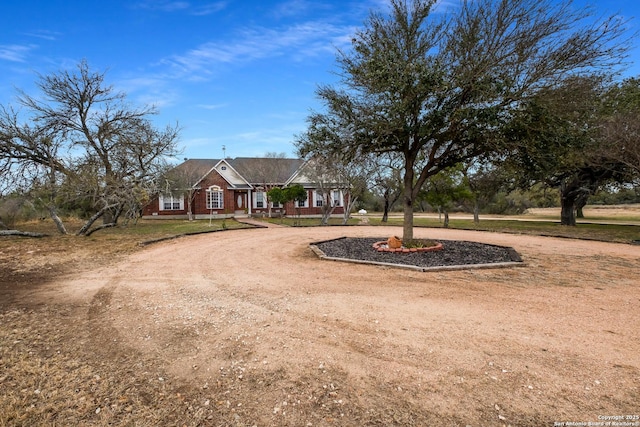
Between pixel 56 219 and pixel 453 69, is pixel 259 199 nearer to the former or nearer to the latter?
pixel 56 219

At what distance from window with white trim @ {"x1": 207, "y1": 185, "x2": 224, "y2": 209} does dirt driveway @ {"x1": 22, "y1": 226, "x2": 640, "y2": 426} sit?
22.4 metres

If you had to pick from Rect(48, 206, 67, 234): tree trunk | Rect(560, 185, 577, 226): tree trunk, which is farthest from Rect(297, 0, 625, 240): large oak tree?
Rect(560, 185, 577, 226): tree trunk

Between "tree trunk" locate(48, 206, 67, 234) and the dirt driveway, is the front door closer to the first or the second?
"tree trunk" locate(48, 206, 67, 234)

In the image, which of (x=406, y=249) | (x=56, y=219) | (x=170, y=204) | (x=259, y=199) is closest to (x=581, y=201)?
(x=406, y=249)

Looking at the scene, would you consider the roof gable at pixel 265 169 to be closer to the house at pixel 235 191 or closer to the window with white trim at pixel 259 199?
the house at pixel 235 191

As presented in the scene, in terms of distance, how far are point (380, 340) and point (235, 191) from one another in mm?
28444

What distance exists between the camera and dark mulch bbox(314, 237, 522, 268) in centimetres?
849

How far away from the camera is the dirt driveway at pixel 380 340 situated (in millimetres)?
2650

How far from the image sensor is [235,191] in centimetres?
3078

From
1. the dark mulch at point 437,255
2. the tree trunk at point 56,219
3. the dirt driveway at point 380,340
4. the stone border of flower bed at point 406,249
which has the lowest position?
the dirt driveway at point 380,340

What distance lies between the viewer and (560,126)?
8.62 meters

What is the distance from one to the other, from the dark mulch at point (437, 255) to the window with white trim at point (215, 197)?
20.2m

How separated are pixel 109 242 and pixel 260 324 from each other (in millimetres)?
10834

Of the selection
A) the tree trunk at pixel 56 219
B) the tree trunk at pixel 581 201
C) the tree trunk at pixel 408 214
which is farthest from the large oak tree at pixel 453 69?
the tree trunk at pixel 581 201
